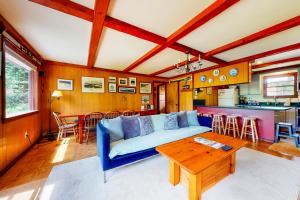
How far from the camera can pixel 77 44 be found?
276 centimetres

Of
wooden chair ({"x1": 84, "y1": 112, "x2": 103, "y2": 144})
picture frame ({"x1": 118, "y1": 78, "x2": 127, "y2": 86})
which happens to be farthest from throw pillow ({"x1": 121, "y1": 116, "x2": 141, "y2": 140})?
picture frame ({"x1": 118, "y1": 78, "x2": 127, "y2": 86})

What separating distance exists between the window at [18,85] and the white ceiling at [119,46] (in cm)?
170

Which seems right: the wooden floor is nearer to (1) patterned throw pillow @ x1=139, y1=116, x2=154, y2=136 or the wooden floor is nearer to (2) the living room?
(2) the living room

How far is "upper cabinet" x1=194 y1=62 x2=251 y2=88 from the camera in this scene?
3.77 metres

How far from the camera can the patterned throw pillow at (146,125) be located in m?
2.51

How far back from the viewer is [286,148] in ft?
9.02

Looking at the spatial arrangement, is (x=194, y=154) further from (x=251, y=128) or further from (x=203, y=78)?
(x=203, y=78)

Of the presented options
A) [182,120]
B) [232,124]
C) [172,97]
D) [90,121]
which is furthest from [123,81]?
[232,124]

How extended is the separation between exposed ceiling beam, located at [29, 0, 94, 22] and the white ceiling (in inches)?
19.1

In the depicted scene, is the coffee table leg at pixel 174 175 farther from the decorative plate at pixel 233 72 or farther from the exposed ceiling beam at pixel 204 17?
the decorative plate at pixel 233 72

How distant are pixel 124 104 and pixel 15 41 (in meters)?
3.63

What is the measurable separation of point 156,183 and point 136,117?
129 cm

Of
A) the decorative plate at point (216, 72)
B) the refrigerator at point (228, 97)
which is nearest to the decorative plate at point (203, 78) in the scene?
the decorative plate at point (216, 72)

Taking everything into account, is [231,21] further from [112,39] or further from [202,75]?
[202,75]
